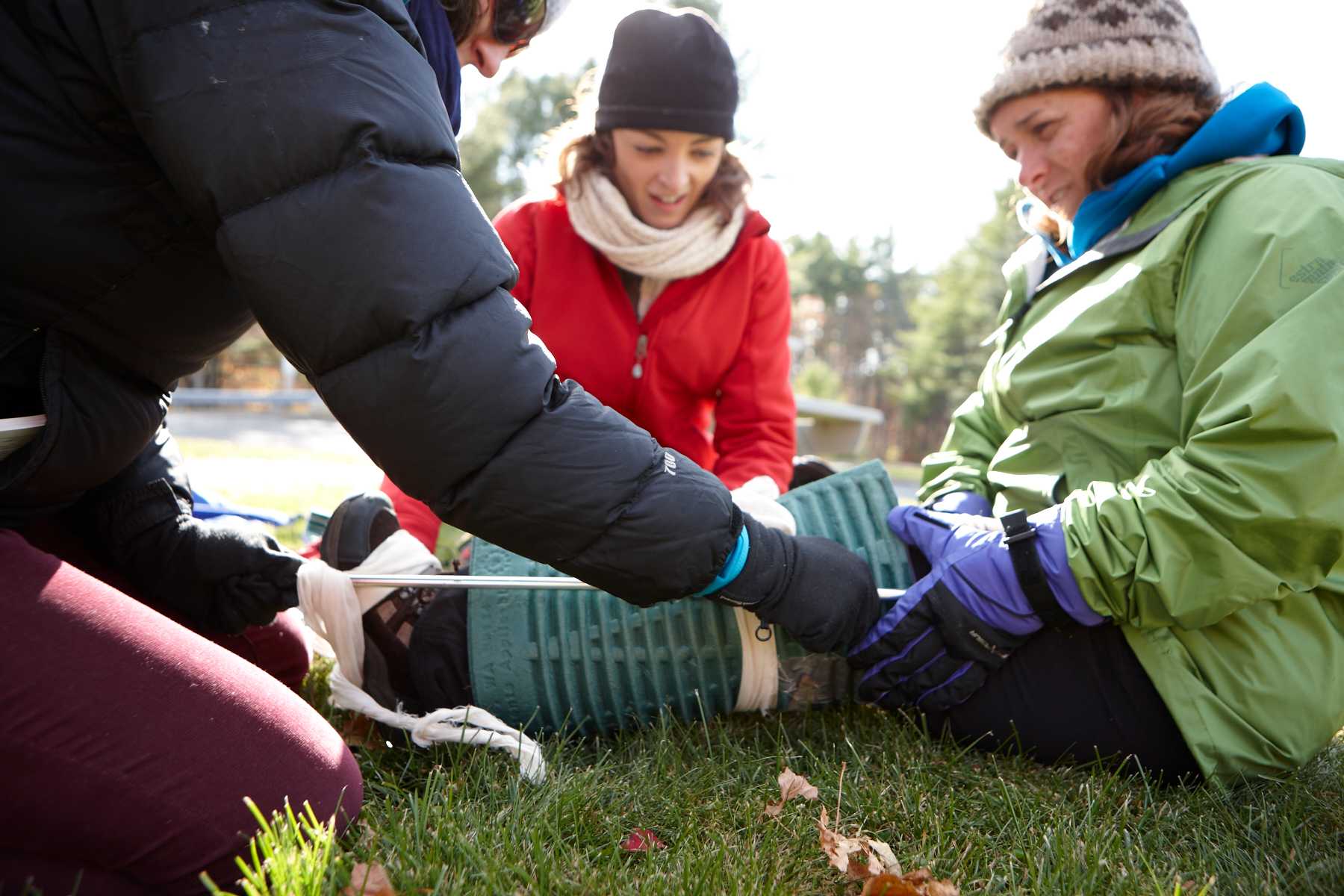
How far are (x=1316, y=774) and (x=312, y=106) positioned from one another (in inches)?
88.3

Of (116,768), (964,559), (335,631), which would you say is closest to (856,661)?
(964,559)

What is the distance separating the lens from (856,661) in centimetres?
218

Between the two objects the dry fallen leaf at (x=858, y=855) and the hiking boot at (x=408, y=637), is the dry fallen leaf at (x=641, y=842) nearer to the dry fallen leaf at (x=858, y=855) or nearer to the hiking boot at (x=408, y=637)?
the dry fallen leaf at (x=858, y=855)

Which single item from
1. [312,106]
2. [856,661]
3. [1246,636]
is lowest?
[856,661]

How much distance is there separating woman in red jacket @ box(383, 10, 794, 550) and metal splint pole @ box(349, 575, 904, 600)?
2.86 feet

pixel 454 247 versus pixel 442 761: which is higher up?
pixel 454 247

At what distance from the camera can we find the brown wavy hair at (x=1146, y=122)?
7.55 feet

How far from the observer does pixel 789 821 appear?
180cm

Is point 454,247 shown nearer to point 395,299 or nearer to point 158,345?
point 395,299

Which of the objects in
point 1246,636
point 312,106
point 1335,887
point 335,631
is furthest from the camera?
point 335,631

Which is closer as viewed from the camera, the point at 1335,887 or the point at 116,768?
the point at 116,768

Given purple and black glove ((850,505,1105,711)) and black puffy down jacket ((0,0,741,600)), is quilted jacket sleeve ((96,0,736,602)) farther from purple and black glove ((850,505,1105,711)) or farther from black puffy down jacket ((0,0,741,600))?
purple and black glove ((850,505,1105,711))

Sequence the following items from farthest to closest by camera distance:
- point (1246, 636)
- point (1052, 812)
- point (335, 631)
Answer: point (335, 631) → point (1246, 636) → point (1052, 812)

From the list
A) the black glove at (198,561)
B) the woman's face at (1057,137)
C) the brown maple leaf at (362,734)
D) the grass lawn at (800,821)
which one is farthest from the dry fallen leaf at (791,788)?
the woman's face at (1057,137)
